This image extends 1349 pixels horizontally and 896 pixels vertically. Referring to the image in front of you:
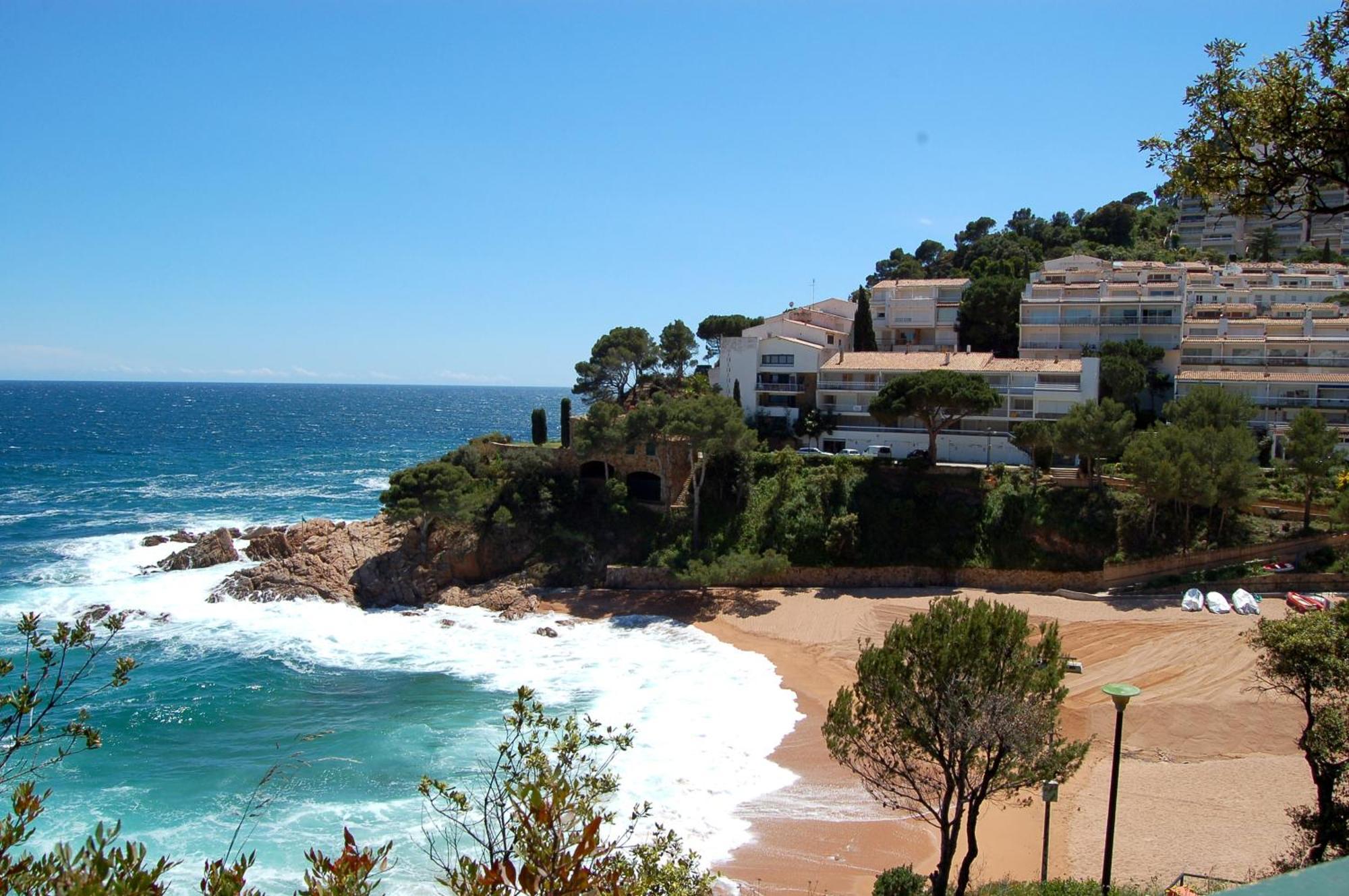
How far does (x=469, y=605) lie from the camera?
3866 centimetres

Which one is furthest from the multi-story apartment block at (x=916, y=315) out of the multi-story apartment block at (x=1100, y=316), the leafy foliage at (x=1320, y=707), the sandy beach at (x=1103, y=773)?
the leafy foliage at (x=1320, y=707)

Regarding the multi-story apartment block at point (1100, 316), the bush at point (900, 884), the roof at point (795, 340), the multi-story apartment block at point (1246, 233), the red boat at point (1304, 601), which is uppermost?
the multi-story apartment block at point (1246, 233)

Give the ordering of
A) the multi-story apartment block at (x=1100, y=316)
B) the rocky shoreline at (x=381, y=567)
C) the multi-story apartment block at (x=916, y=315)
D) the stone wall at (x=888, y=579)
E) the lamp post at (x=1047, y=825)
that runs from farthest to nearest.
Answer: the multi-story apartment block at (x=916, y=315) < the multi-story apartment block at (x=1100, y=316) < the rocky shoreline at (x=381, y=567) < the stone wall at (x=888, y=579) < the lamp post at (x=1047, y=825)

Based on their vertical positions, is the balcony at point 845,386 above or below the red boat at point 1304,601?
above

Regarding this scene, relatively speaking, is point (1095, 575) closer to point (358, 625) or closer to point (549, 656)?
point (549, 656)

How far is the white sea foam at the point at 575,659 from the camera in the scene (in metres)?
22.4

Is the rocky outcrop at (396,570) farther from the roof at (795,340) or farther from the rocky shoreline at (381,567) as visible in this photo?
the roof at (795,340)

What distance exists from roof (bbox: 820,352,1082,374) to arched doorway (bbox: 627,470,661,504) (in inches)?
552

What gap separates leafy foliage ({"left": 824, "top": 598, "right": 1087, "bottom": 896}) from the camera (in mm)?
14523

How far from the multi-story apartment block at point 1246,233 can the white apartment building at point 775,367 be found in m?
67.3

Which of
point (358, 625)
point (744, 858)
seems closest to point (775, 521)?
point (358, 625)

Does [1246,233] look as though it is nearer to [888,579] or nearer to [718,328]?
[718,328]

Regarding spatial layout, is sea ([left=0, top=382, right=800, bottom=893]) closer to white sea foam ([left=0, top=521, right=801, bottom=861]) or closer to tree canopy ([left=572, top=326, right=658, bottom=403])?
white sea foam ([left=0, top=521, right=801, bottom=861])

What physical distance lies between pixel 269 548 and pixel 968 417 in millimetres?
39084
